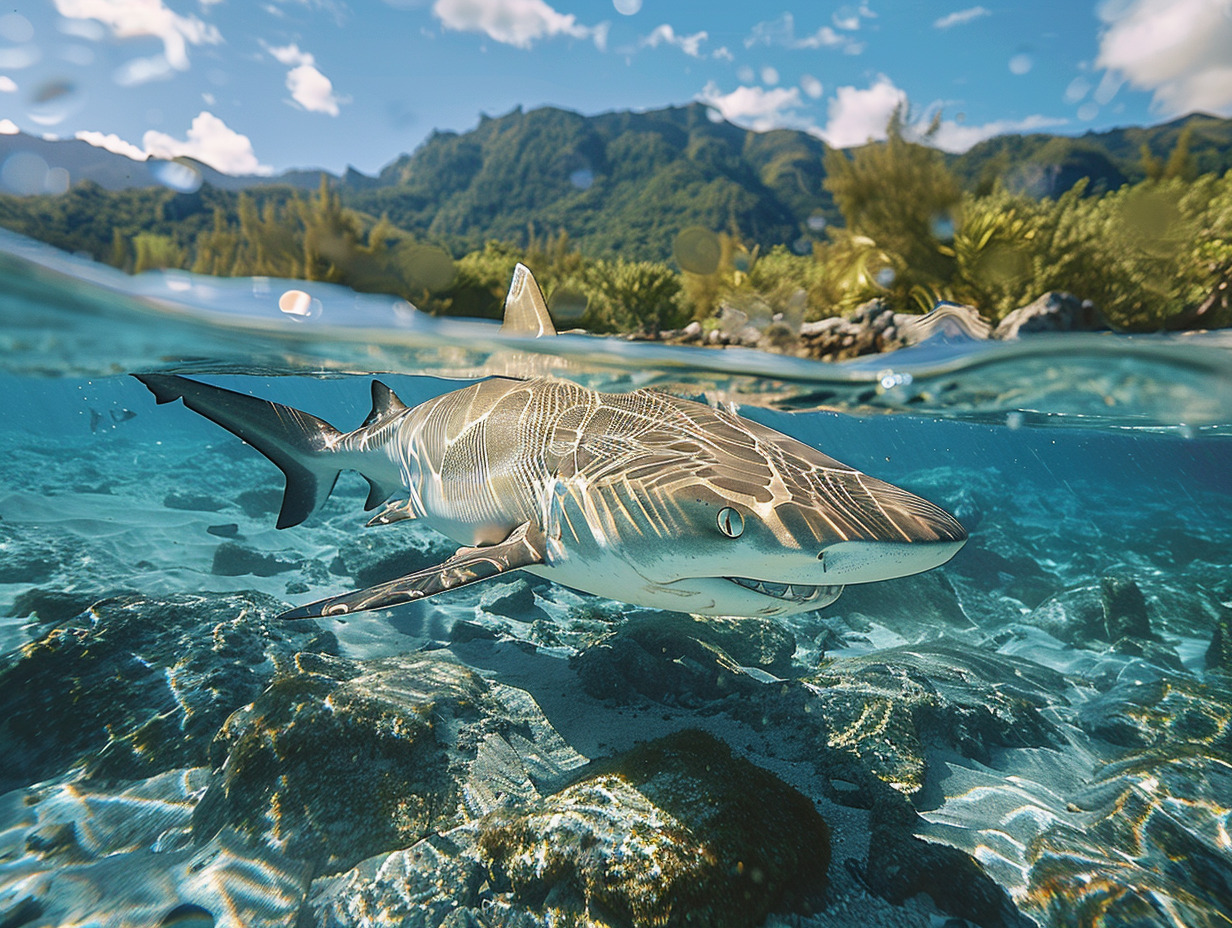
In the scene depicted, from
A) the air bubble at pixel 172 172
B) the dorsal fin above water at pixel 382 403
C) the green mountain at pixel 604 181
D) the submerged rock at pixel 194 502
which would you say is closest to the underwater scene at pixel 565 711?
the dorsal fin above water at pixel 382 403

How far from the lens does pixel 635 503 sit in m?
2.53

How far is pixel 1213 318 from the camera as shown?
17.4 ft

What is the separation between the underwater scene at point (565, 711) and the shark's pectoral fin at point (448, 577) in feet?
0.10

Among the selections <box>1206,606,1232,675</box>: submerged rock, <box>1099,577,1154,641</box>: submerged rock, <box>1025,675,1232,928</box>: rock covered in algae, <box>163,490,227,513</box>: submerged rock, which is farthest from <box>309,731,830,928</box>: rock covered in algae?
<box>163,490,227,513</box>: submerged rock

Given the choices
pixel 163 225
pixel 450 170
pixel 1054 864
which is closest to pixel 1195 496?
pixel 1054 864

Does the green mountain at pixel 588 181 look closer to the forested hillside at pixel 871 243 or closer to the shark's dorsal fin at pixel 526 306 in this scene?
the forested hillside at pixel 871 243

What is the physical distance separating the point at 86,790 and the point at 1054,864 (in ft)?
20.8

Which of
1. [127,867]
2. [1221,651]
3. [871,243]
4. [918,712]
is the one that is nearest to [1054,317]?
[871,243]

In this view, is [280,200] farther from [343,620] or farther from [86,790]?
[86,790]

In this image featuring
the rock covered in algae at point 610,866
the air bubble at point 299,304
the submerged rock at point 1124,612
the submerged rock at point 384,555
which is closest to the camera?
the rock covered in algae at point 610,866

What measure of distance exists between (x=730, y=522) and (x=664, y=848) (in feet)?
5.70

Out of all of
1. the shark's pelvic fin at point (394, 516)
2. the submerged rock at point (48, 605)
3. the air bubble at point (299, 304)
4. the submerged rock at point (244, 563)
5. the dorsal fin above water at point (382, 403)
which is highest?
the air bubble at point (299, 304)

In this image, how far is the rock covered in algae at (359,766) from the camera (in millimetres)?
3170

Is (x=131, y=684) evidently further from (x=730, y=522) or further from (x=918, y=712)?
(x=918, y=712)
